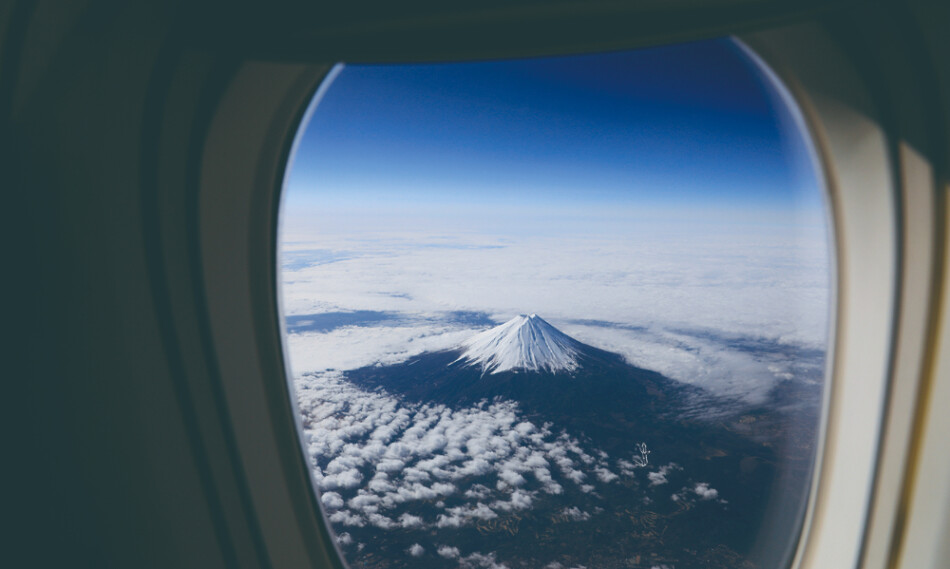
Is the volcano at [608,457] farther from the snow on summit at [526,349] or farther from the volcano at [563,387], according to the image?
the snow on summit at [526,349]

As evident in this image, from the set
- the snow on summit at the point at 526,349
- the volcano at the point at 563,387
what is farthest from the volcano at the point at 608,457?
the snow on summit at the point at 526,349

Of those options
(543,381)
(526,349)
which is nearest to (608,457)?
(543,381)

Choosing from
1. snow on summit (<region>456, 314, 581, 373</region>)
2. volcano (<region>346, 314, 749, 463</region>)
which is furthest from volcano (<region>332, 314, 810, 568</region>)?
snow on summit (<region>456, 314, 581, 373</region>)

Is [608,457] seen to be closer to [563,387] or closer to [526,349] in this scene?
[563,387]

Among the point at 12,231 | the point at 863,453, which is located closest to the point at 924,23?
the point at 863,453

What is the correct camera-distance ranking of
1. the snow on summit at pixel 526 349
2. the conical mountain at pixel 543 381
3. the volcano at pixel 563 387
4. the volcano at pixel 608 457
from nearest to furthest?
the volcano at pixel 608 457
the volcano at pixel 563 387
the conical mountain at pixel 543 381
the snow on summit at pixel 526 349

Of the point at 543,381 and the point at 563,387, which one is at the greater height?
the point at 543,381

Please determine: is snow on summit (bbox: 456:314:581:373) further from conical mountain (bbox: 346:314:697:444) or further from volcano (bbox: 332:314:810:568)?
volcano (bbox: 332:314:810:568)

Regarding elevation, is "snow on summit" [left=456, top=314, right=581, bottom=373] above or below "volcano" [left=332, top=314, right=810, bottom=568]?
above

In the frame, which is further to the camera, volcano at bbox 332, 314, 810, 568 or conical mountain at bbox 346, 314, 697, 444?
conical mountain at bbox 346, 314, 697, 444
